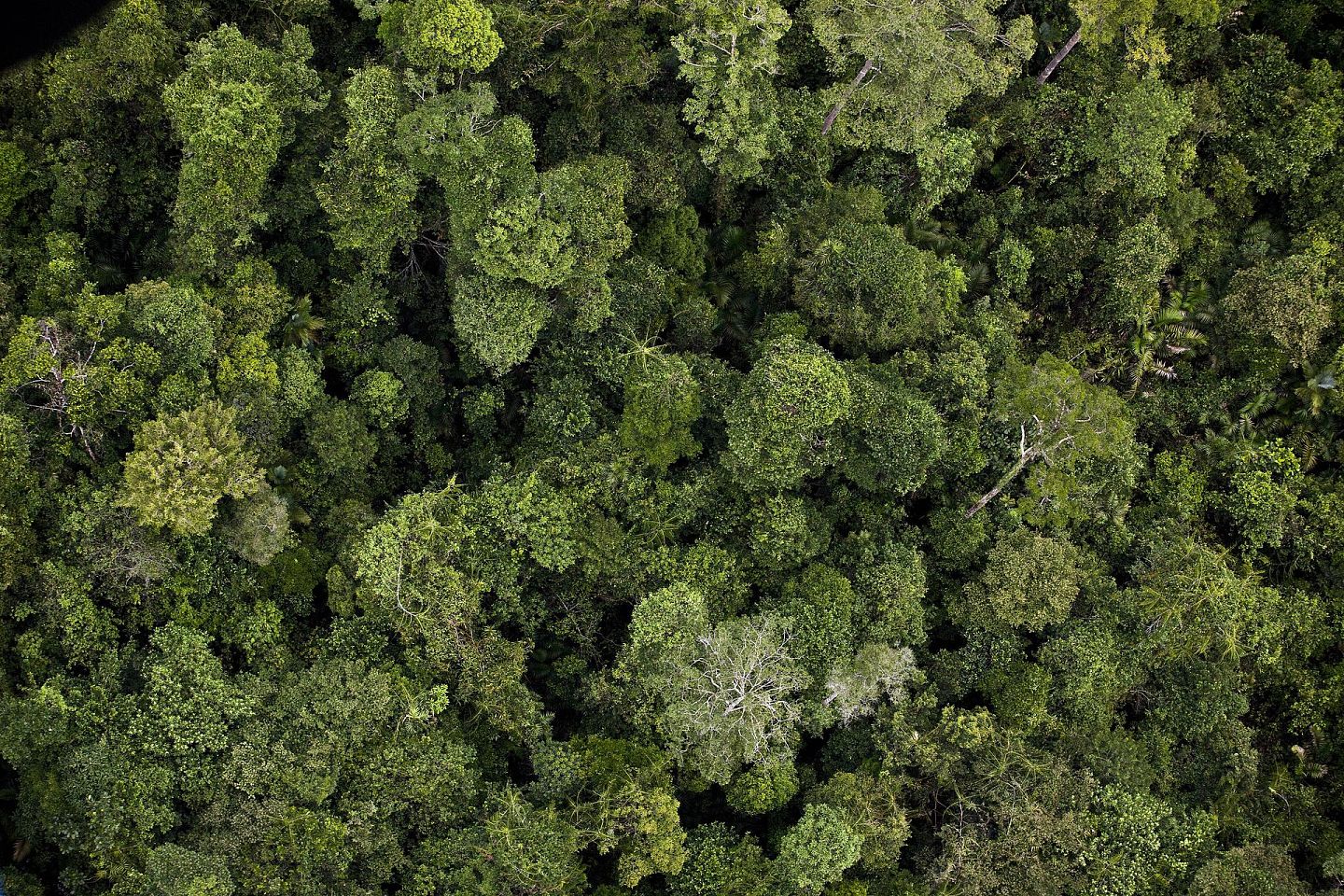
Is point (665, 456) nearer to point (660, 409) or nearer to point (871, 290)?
point (660, 409)

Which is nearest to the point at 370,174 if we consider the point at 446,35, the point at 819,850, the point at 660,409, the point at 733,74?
the point at 446,35

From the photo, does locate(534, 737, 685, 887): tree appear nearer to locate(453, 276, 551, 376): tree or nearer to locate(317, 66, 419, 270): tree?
locate(453, 276, 551, 376): tree

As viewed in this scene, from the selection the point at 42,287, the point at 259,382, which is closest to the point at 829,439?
the point at 259,382

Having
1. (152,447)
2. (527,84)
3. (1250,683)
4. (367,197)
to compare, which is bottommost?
(1250,683)

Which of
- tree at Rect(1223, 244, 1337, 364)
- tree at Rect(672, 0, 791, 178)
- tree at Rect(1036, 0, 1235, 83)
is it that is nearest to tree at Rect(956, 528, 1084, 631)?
tree at Rect(1223, 244, 1337, 364)

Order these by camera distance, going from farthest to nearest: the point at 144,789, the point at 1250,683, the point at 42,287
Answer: the point at 1250,683, the point at 42,287, the point at 144,789

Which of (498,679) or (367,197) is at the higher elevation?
(367,197)

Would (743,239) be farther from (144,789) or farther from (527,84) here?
(144,789)
